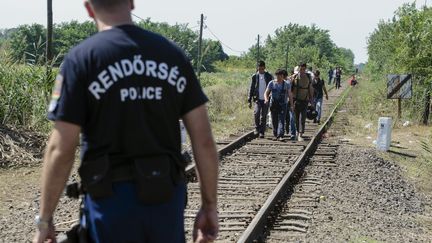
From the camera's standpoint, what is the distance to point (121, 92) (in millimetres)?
2350

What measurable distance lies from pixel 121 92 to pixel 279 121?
37.5ft

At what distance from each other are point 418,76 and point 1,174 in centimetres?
→ 1393

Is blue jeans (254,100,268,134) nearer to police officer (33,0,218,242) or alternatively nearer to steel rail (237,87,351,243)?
steel rail (237,87,351,243)

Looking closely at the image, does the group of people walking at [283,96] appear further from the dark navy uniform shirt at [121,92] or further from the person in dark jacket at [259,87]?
the dark navy uniform shirt at [121,92]

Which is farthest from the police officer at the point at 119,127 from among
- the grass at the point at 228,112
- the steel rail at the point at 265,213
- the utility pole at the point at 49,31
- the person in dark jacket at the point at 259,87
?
the grass at the point at 228,112

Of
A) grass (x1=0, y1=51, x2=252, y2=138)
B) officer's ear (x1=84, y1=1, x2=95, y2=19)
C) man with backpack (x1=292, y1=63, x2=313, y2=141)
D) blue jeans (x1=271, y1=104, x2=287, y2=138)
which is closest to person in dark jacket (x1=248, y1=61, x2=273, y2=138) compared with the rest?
blue jeans (x1=271, y1=104, x2=287, y2=138)

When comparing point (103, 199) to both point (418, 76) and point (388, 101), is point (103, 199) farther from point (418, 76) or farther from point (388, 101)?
point (388, 101)

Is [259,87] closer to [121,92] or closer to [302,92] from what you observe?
[302,92]

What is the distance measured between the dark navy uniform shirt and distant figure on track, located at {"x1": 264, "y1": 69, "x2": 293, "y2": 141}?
10479 millimetres

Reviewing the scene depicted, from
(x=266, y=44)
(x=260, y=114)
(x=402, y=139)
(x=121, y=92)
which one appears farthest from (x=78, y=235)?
(x=266, y=44)

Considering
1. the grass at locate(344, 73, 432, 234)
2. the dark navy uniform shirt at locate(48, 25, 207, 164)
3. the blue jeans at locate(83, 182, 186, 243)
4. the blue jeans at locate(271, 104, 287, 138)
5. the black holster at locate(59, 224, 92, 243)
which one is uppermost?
the dark navy uniform shirt at locate(48, 25, 207, 164)

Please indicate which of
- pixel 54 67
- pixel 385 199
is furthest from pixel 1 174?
pixel 385 199

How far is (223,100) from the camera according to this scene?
2194 centimetres

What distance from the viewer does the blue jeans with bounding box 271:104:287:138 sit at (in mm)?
13312
